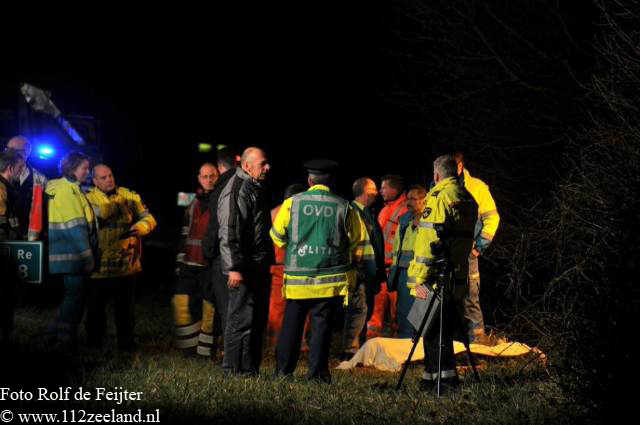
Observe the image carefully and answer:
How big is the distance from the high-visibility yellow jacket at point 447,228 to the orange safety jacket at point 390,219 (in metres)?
3.78

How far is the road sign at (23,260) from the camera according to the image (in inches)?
296

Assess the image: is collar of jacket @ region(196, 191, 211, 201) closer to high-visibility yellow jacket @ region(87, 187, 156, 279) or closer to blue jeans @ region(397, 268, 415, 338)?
high-visibility yellow jacket @ region(87, 187, 156, 279)

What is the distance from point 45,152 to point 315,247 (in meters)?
7.45

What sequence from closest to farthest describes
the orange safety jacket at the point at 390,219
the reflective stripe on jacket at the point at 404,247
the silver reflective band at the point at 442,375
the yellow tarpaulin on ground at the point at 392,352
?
the silver reflective band at the point at 442,375, the yellow tarpaulin on ground at the point at 392,352, the reflective stripe on jacket at the point at 404,247, the orange safety jacket at the point at 390,219

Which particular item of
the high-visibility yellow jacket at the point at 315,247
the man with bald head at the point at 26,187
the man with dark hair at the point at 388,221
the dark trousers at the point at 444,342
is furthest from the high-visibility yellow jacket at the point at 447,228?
the man with bald head at the point at 26,187

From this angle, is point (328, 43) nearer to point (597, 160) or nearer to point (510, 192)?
point (510, 192)

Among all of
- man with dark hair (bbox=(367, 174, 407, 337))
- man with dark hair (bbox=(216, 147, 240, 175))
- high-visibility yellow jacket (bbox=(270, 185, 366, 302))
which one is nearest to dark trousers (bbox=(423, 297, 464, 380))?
high-visibility yellow jacket (bbox=(270, 185, 366, 302))

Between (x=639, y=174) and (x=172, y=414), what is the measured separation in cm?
357

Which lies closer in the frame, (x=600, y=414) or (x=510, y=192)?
(x=600, y=414)

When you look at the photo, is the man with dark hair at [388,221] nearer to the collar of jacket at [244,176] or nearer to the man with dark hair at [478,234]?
the man with dark hair at [478,234]

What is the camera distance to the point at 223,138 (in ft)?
146

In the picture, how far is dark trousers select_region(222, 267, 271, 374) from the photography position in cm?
816

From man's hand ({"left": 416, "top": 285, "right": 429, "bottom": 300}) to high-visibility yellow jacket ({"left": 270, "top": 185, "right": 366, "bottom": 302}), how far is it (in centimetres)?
65

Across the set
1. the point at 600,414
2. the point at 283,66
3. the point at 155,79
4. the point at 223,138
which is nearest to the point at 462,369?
the point at 600,414
